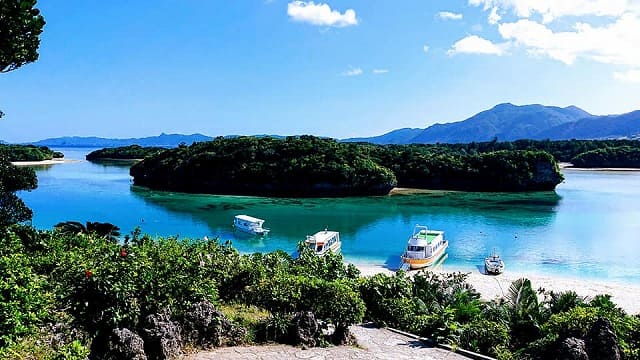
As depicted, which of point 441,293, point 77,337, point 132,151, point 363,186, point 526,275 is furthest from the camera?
point 132,151

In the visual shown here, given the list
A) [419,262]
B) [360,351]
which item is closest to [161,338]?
[360,351]

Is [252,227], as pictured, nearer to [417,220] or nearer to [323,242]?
[323,242]

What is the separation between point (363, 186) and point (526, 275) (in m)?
42.8

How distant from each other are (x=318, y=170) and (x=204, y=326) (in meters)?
59.9

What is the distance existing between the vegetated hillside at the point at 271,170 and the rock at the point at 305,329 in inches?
2310

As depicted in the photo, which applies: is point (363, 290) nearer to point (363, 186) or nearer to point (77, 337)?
point (77, 337)

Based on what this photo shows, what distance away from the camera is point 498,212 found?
170 feet

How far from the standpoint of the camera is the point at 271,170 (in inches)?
2768

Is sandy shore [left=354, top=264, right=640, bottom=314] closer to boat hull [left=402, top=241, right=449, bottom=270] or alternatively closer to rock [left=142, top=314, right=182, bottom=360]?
boat hull [left=402, top=241, right=449, bottom=270]

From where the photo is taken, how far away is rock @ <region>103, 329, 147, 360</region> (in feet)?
23.8

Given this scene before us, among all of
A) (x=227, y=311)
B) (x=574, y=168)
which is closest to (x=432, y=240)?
(x=227, y=311)

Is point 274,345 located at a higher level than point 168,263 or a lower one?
lower

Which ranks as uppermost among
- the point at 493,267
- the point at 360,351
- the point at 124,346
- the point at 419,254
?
the point at 124,346

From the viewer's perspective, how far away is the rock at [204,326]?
8664 millimetres
